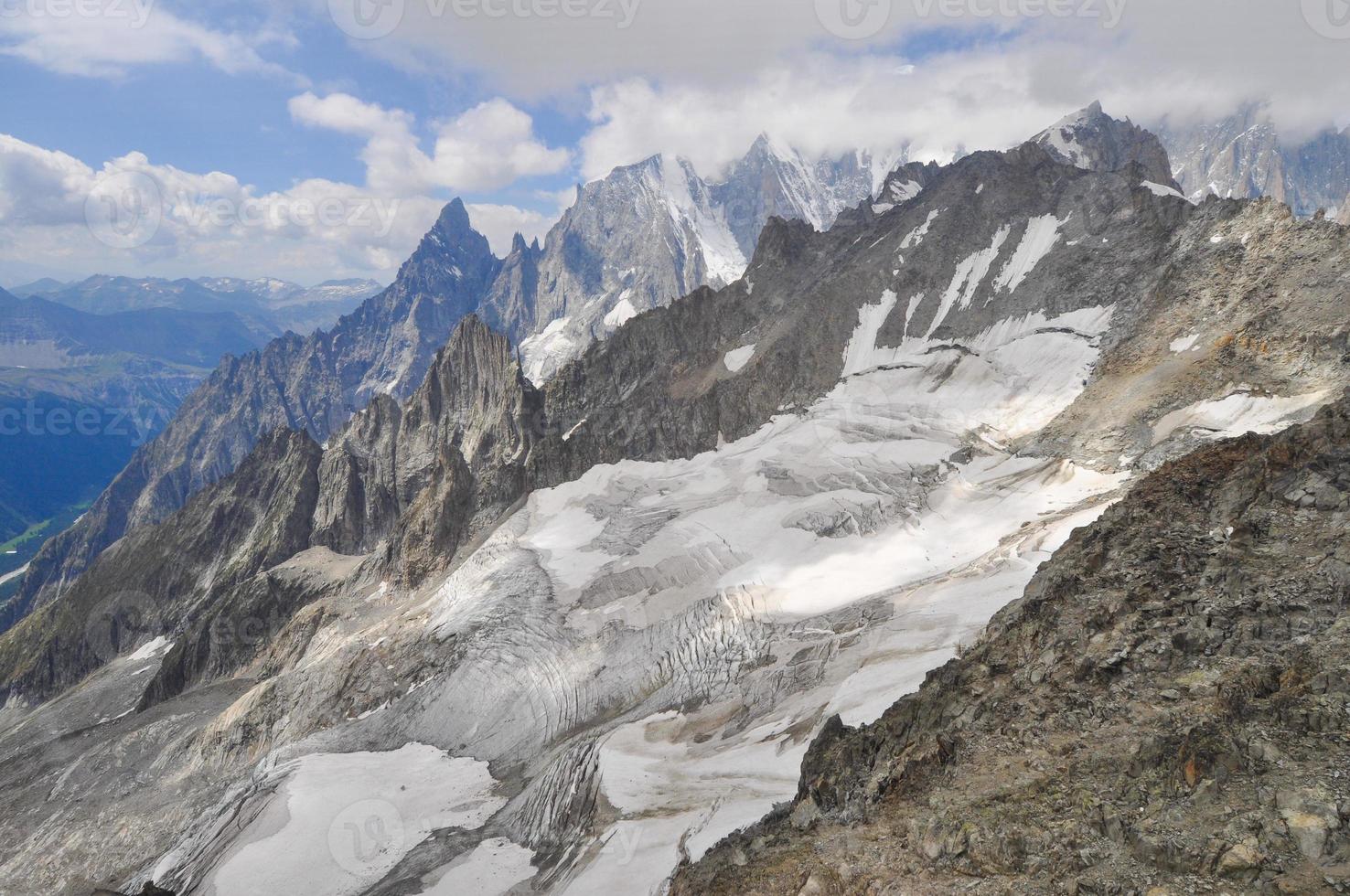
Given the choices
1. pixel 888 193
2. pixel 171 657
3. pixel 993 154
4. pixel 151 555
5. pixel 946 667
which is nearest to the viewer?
pixel 946 667

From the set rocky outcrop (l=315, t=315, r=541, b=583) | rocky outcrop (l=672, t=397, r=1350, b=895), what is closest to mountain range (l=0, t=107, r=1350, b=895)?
rocky outcrop (l=672, t=397, r=1350, b=895)

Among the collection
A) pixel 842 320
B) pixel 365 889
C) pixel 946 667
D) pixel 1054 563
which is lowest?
pixel 365 889

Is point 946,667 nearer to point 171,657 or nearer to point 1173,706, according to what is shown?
point 1173,706

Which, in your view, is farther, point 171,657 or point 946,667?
point 171,657

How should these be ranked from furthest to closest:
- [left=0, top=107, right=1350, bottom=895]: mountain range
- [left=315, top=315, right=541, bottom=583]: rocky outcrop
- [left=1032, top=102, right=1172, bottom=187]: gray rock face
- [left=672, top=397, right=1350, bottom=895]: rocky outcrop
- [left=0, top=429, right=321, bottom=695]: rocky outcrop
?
[left=1032, top=102, right=1172, bottom=187]: gray rock face, [left=0, top=429, right=321, bottom=695]: rocky outcrop, [left=315, top=315, right=541, bottom=583]: rocky outcrop, [left=0, top=107, right=1350, bottom=895]: mountain range, [left=672, top=397, right=1350, bottom=895]: rocky outcrop

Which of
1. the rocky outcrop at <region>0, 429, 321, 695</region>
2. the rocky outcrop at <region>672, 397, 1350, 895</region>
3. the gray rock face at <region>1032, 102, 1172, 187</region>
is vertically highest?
the gray rock face at <region>1032, 102, 1172, 187</region>

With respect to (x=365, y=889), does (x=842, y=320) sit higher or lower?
higher

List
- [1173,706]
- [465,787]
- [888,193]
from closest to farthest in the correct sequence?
[1173,706], [465,787], [888,193]

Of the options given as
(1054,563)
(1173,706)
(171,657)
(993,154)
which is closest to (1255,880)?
(1173,706)

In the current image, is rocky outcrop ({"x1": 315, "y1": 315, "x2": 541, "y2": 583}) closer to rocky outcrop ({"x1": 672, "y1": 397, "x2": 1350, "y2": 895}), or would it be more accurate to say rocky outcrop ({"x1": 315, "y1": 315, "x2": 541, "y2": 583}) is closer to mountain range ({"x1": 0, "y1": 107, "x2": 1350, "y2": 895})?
mountain range ({"x1": 0, "y1": 107, "x2": 1350, "y2": 895})
